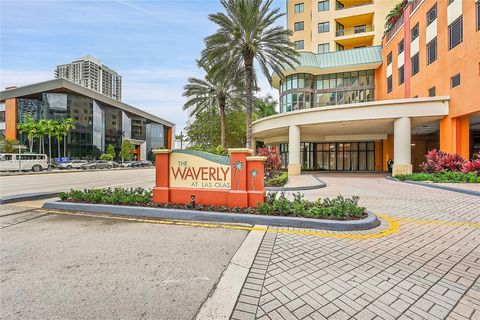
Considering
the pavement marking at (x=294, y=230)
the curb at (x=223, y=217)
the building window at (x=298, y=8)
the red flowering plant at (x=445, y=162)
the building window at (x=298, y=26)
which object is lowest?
the pavement marking at (x=294, y=230)

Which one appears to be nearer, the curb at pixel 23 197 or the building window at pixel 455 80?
the curb at pixel 23 197

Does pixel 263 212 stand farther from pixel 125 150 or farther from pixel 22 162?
pixel 125 150

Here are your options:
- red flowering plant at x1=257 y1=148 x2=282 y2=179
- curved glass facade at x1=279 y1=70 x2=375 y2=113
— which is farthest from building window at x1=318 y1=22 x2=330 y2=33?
red flowering plant at x1=257 y1=148 x2=282 y2=179

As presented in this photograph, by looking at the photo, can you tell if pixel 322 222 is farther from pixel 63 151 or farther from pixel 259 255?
pixel 63 151

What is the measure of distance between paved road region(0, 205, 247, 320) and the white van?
32.5 m

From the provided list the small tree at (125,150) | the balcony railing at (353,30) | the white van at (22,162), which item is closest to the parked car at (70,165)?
the white van at (22,162)

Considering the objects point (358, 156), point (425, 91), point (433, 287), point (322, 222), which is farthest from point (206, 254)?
point (358, 156)

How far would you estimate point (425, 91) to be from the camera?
821 inches

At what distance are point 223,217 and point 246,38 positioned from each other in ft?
51.8

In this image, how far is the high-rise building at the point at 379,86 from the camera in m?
17.1

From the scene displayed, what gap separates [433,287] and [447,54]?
2143 centimetres

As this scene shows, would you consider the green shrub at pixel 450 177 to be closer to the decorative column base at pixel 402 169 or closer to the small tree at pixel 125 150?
the decorative column base at pixel 402 169

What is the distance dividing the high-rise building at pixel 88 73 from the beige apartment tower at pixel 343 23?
74.4 m

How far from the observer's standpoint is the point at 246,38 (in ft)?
59.8
